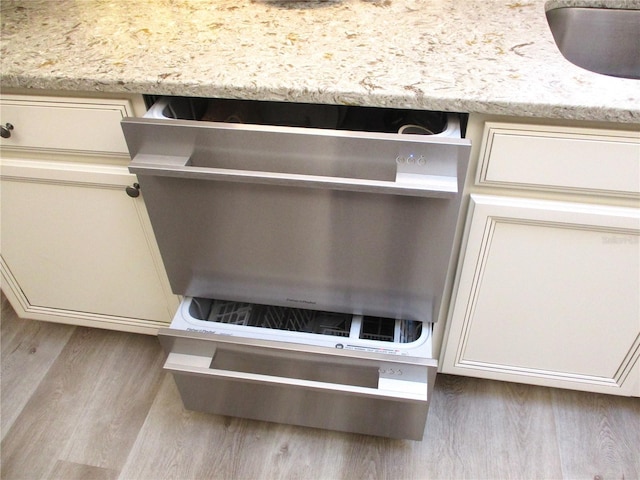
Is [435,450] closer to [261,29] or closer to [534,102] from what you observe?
[534,102]

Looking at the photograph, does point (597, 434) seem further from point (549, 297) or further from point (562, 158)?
point (562, 158)

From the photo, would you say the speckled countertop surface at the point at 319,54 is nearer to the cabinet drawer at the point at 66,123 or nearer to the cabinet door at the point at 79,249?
the cabinet drawer at the point at 66,123

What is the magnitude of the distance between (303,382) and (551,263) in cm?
54

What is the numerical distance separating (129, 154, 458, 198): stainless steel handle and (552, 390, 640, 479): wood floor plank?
83cm

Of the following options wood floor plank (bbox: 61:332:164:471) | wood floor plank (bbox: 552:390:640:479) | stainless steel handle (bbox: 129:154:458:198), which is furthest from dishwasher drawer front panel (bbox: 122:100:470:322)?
wood floor plank (bbox: 552:390:640:479)

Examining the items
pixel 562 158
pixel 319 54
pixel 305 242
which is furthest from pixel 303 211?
pixel 562 158

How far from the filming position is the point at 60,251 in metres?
1.25

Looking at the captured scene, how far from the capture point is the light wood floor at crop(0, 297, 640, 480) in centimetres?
121

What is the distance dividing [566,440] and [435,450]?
331mm

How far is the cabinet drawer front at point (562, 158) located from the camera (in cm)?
82

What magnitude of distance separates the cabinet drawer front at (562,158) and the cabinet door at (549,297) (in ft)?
0.16

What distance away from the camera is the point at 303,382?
1.02m

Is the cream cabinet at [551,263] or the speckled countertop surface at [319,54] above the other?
the speckled countertop surface at [319,54]

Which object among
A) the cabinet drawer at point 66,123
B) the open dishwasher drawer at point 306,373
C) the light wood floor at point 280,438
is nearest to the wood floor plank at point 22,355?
the light wood floor at point 280,438
